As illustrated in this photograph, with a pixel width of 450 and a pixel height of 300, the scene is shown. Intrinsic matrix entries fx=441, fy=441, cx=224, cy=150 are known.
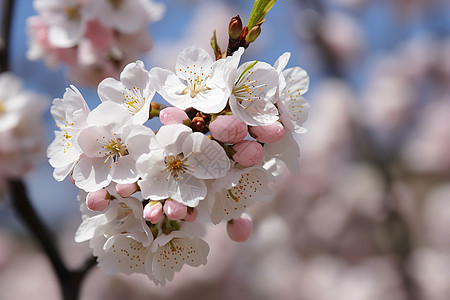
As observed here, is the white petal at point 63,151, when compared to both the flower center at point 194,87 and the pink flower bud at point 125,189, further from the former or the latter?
the flower center at point 194,87

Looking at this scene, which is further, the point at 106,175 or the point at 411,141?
the point at 411,141

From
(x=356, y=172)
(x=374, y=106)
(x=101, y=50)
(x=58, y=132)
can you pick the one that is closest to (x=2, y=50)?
(x=101, y=50)

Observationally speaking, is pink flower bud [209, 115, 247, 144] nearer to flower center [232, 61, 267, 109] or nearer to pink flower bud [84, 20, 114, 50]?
flower center [232, 61, 267, 109]

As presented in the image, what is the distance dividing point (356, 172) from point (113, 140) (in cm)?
379

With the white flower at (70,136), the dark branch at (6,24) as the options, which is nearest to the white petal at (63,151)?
the white flower at (70,136)

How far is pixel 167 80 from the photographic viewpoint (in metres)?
0.81

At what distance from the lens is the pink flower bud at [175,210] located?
2.50 feet

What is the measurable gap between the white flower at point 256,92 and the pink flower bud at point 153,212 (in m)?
0.22

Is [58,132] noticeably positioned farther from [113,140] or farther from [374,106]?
[374,106]

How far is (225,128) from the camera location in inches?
30.2

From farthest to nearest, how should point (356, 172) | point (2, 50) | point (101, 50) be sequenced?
point (356, 172), point (2, 50), point (101, 50)

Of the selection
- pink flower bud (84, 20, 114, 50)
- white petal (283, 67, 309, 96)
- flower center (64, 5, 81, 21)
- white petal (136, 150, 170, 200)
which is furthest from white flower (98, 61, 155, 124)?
flower center (64, 5, 81, 21)

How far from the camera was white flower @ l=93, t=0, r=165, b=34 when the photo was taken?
4.84ft

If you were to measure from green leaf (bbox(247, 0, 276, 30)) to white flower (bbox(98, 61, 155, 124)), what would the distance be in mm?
227
